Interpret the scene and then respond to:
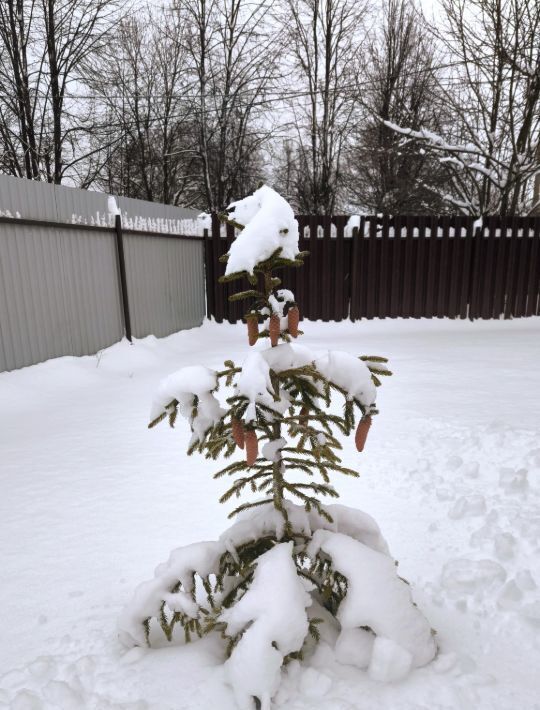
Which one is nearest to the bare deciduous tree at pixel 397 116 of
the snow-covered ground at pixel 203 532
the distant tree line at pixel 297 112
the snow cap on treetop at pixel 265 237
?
the distant tree line at pixel 297 112

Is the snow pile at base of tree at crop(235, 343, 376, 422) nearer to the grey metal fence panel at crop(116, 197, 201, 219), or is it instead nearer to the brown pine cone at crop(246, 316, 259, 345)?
the brown pine cone at crop(246, 316, 259, 345)

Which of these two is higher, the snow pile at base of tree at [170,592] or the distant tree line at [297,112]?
the distant tree line at [297,112]

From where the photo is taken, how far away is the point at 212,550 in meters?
1.66

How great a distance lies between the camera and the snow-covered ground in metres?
1.53

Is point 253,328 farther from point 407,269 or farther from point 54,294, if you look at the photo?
point 407,269

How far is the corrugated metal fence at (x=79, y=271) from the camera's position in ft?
15.4

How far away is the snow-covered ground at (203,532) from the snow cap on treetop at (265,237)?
143 cm

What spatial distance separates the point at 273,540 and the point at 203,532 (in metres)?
0.92

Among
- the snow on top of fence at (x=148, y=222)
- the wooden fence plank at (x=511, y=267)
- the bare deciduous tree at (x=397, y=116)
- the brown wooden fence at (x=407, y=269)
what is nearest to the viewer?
the snow on top of fence at (x=148, y=222)

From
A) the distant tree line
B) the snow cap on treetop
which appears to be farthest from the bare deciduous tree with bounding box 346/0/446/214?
the snow cap on treetop

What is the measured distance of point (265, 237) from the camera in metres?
1.40

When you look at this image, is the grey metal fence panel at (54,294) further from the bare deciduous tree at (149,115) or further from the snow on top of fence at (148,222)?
the bare deciduous tree at (149,115)

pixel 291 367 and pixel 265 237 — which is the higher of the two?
pixel 265 237

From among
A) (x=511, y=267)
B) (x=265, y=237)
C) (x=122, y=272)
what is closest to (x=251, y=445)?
(x=265, y=237)
